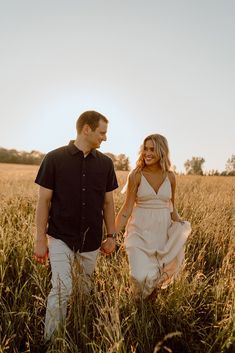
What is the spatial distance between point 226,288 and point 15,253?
1999 mm

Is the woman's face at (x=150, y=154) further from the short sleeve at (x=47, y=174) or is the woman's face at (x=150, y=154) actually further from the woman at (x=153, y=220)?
the short sleeve at (x=47, y=174)

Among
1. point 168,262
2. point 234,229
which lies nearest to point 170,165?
point 168,262

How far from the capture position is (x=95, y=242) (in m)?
3.34

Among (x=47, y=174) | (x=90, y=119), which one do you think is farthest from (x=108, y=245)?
(x=90, y=119)

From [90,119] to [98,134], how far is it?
139mm

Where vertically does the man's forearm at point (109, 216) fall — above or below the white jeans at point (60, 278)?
above

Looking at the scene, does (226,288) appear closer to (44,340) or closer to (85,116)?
(44,340)

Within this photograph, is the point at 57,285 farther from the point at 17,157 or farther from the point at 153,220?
the point at 17,157

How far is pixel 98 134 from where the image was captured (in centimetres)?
320

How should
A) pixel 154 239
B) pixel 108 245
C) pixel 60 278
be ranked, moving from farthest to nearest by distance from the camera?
pixel 154 239
pixel 108 245
pixel 60 278

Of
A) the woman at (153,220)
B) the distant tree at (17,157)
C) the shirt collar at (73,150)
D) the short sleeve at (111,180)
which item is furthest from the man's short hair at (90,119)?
the distant tree at (17,157)

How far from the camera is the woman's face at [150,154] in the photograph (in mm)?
3760

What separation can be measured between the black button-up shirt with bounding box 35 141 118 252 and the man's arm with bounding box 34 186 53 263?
6 cm

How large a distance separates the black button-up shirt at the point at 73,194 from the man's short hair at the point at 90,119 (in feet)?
0.66
